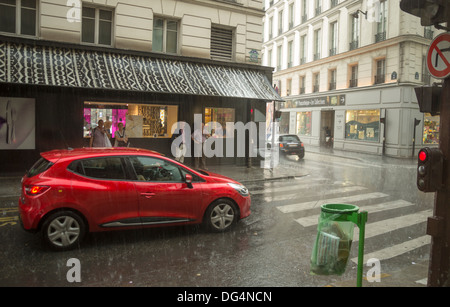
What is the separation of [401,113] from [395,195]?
1589 centimetres

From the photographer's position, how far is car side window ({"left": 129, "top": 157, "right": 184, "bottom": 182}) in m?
6.00

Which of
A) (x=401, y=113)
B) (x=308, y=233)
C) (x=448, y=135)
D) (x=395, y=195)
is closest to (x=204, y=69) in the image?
(x=395, y=195)

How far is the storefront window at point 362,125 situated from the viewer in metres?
26.4

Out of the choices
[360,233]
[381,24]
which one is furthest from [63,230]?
[381,24]

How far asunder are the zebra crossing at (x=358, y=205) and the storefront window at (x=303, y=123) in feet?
73.4

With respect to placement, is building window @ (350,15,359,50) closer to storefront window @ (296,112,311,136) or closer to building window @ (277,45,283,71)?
storefront window @ (296,112,311,136)

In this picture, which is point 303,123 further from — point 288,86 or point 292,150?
point 292,150

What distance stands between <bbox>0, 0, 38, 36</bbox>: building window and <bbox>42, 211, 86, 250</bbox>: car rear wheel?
9770 mm

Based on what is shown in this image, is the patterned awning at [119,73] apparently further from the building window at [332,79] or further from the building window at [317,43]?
the building window at [317,43]

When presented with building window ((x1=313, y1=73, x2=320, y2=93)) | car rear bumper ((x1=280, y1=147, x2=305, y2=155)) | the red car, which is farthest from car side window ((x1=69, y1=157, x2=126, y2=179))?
building window ((x1=313, y1=73, x2=320, y2=93))

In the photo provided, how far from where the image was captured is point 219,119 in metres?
16.4

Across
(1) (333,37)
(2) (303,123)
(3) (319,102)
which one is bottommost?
(2) (303,123)

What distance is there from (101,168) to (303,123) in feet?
105
